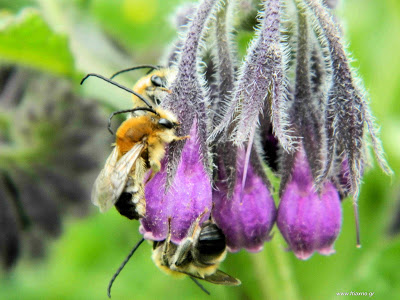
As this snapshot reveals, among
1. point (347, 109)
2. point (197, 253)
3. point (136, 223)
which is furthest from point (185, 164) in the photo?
point (136, 223)

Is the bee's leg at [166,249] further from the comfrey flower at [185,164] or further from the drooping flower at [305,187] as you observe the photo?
the drooping flower at [305,187]

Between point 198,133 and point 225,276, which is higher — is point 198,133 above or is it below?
above

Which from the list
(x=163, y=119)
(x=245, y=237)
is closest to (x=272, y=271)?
(x=245, y=237)

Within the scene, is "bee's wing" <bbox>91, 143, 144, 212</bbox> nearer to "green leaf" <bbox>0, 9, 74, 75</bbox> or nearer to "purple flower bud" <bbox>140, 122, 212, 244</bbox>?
"purple flower bud" <bbox>140, 122, 212, 244</bbox>

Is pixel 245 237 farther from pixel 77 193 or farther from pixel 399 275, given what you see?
pixel 77 193

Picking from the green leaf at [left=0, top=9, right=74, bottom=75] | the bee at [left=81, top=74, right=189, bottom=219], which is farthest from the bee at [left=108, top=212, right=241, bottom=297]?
the green leaf at [left=0, top=9, right=74, bottom=75]
